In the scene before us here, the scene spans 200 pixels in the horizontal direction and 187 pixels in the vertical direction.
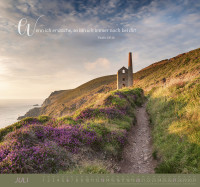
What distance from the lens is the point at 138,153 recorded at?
8281 mm

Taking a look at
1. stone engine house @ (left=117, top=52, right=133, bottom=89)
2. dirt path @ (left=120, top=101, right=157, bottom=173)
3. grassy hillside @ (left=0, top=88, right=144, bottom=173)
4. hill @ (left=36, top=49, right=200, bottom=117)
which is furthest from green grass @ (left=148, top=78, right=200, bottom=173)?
stone engine house @ (left=117, top=52, right=133, bottom=89)

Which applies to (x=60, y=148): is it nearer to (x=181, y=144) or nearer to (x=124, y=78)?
(x=181, y=144)

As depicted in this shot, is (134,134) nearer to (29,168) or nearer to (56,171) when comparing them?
(56,171)

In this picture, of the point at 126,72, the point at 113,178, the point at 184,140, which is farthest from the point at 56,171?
the point at 126,72

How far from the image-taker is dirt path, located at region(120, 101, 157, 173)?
22.3ft

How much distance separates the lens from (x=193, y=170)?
194 inches

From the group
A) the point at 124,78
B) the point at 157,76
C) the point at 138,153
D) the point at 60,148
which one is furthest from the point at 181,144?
the point at 157,76

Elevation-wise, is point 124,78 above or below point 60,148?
above

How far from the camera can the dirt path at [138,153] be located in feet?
22.3

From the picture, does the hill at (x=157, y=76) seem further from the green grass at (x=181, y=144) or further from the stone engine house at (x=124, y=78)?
the green grass at (x=181, y=144)

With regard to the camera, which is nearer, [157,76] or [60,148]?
[60,148]

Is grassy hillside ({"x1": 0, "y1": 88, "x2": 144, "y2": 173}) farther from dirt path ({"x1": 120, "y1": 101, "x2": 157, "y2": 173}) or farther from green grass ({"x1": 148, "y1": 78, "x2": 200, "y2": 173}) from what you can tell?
green grass ({"x1": 148, "y1": 78, "x2": 200, "y2": 173})

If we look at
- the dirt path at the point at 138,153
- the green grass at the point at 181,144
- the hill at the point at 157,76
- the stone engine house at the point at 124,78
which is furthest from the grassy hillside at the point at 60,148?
the stone engine house at the point at 124,78

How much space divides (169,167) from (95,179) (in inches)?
120
